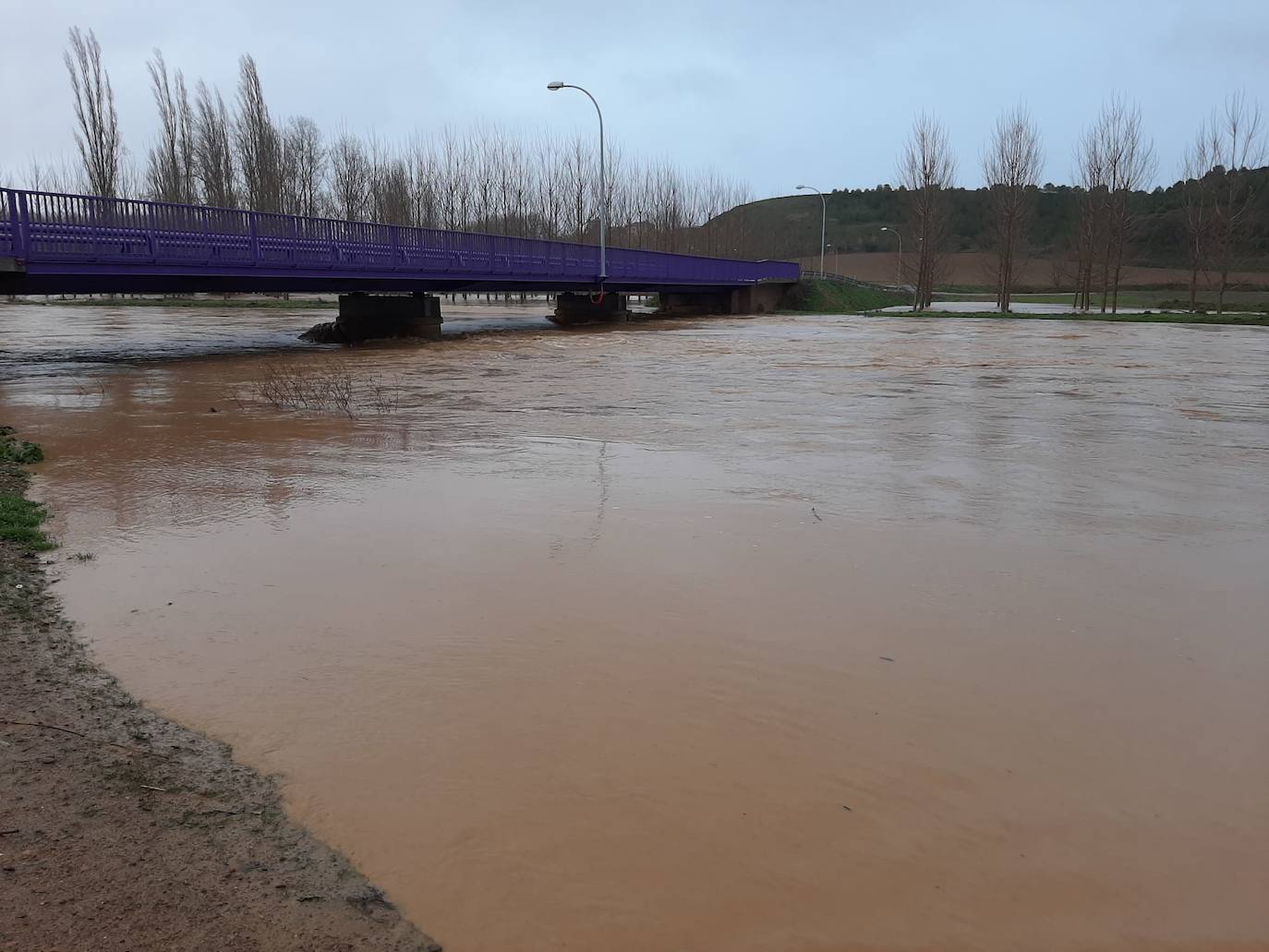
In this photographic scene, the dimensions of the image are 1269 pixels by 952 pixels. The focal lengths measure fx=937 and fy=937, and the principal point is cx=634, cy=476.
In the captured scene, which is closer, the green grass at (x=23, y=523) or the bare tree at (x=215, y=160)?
the green grass at (x=23, y=523)

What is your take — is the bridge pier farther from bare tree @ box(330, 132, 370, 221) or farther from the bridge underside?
bare tree @ box(330, 132, 370, 221)

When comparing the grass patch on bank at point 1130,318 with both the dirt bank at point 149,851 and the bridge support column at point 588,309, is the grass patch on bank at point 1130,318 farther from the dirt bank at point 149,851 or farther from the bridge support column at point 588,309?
the dirt bank at point 149,851

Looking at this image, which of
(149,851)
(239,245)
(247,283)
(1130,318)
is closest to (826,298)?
(1130,318)

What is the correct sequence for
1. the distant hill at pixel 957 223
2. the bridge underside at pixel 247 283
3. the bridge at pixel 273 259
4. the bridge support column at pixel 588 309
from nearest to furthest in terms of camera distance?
the bridge at pixel 273 259 < the bridge underside at pixel 247 283 < the bridge support column at pixel 588 309 < the distant hill at pixel 957 223

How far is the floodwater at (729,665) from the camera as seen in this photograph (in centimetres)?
297

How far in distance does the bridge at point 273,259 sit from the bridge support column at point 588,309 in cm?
7

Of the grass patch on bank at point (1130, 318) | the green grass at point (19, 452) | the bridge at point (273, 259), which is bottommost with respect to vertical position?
the green grass at point (19, 452)

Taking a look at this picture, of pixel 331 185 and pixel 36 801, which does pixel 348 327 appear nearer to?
pixel 36 801

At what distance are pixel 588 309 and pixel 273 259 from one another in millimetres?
19726

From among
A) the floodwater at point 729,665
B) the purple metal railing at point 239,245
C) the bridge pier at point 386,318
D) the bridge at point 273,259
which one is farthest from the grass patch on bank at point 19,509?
the bridge pier at point 386,318

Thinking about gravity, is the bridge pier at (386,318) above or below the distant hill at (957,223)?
below

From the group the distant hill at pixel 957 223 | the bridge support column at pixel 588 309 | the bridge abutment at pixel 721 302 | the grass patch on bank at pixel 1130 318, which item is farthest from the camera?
the distant hill at pixel 957 223

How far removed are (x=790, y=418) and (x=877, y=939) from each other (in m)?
10.4

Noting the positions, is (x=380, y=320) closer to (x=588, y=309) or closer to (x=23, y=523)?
(x=588, y=309)
